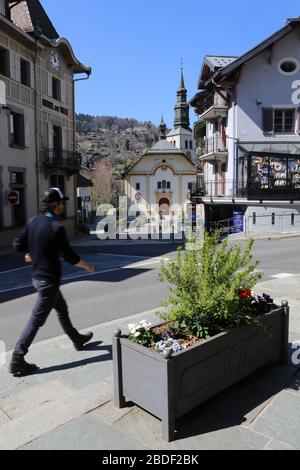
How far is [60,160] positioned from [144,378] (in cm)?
2260

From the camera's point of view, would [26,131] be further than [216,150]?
No

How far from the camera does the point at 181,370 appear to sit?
11.0ft

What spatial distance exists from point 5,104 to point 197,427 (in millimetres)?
19723

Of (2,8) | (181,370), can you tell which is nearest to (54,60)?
(2,8)

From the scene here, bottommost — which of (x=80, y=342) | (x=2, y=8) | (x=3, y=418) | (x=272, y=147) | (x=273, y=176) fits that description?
(x=3, y=418)

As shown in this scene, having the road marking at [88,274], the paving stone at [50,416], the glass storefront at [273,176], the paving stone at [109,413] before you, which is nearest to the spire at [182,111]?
the glass storefront at [273,176]

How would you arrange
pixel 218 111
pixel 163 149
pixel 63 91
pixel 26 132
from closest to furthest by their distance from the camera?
1. pixel 26 132
2. pixel 63 91
3. pixel 218 111
4. pixel 163 149

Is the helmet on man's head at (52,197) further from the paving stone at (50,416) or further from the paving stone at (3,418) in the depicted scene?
the paving stone at (3,418)

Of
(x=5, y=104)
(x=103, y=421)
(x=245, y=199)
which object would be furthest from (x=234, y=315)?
(x=245, y=199)

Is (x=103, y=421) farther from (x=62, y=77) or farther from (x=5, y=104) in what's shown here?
(x=62, y=77)

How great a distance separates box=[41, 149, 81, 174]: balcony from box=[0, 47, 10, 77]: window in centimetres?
492

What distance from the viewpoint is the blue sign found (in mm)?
27766

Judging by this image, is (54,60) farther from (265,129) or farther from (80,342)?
(80,342)

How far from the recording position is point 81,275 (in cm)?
1224
